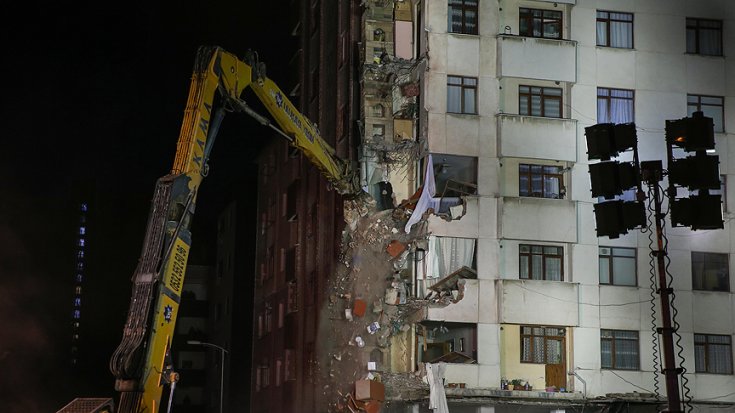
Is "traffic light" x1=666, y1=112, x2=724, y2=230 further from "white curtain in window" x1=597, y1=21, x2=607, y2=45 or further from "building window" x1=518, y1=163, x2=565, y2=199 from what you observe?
"white curtain in window" x1=597, y1=21, x2=607, y2=45

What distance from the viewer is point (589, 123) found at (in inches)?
1656

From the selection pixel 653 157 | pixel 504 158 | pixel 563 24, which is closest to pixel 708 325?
pixel 653 157

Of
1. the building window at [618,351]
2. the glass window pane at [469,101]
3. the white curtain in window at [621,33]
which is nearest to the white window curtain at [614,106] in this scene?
the white curtain in window at [621,33]

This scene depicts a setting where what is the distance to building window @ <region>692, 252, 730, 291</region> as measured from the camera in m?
42.3

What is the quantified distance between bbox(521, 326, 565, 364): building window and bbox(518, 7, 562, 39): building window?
41.1 feet

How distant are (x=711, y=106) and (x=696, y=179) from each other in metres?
25.9

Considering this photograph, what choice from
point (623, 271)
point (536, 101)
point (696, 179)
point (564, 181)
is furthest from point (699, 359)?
point (696, 179)

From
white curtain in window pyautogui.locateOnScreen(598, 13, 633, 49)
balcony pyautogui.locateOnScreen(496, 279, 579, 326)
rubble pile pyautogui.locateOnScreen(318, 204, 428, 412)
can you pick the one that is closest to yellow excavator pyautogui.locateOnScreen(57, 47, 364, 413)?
rubble pile pyautogui.locateOnScreen(318, 204, 428, 412)

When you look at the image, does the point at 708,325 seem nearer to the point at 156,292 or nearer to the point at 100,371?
the point at 156,292

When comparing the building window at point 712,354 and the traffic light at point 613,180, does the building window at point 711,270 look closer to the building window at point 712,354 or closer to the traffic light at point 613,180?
the building window at point 712,354

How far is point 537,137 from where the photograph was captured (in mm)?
41812

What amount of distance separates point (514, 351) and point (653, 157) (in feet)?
33.5

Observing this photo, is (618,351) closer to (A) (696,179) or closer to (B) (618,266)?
(B) (618,266)

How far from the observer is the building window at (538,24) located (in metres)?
42.9
